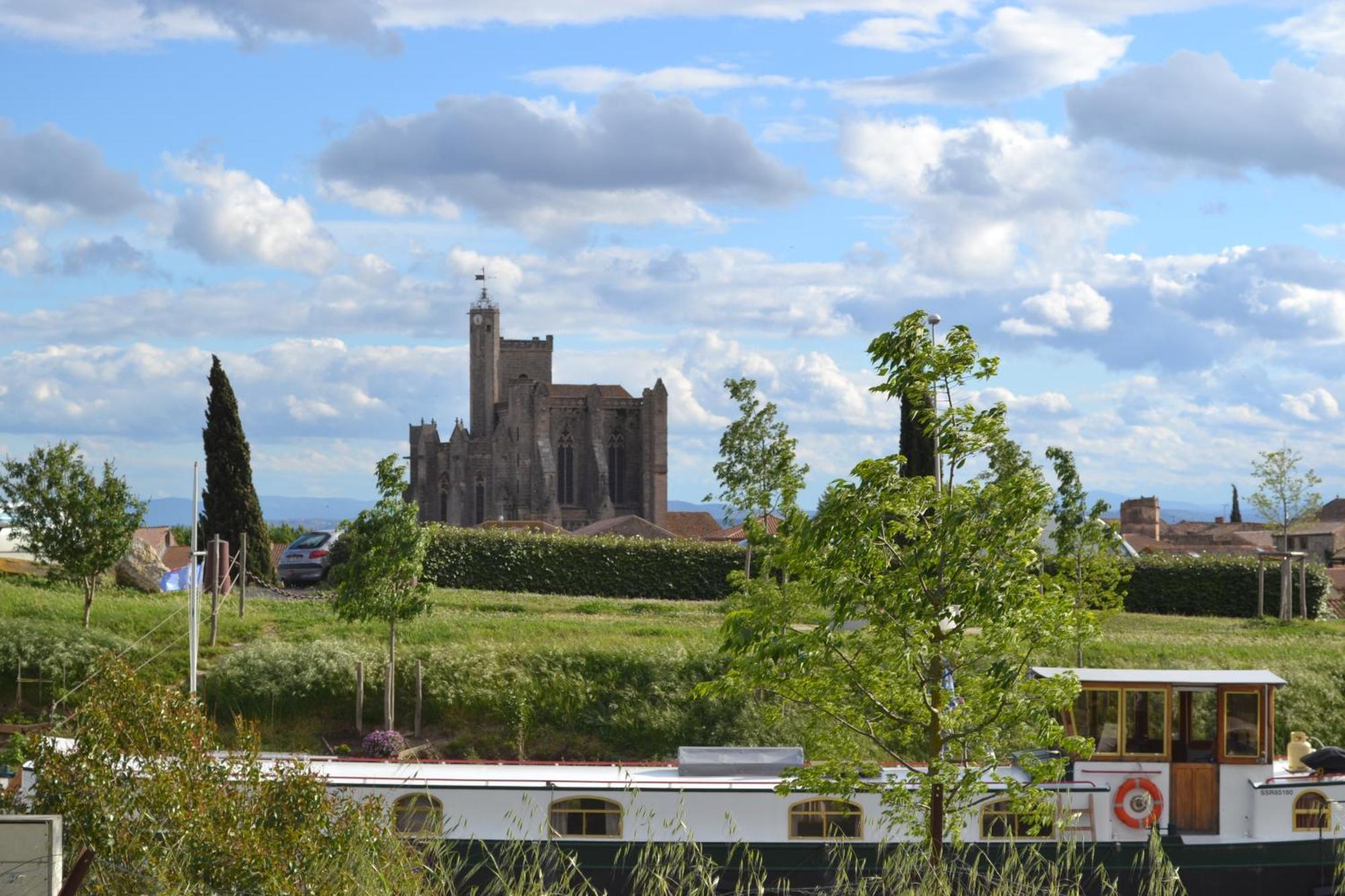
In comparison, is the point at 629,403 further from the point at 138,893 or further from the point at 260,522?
the point at 138,893

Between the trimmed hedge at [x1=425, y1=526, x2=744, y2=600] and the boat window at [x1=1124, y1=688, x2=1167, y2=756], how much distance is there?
82.6ft

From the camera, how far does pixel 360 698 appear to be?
1115 inches

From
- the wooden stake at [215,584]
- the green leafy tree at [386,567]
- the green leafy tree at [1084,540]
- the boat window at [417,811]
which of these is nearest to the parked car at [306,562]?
the wooden stake at [215,584]

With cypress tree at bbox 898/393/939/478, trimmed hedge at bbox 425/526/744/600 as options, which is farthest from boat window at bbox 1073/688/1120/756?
trimmed hedge at bbox 425/526/744/600

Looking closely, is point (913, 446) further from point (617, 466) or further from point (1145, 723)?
point (617, 466)

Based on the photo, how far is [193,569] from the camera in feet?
77.3

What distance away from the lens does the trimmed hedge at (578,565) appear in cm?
4581

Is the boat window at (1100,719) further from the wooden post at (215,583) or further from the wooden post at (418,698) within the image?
the wooden post at (215,583)

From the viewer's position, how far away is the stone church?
11281 cm

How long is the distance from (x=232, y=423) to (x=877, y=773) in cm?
3267

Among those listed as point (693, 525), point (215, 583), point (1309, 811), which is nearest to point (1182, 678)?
point (1309, 811)

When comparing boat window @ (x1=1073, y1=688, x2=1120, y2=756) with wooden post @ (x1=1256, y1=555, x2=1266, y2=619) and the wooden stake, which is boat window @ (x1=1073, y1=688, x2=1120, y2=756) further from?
wooden post @ (x1=1256, y1=555, x2=1266, y2=619)

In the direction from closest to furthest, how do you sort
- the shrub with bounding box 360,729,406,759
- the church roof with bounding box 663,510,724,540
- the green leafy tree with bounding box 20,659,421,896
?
the green leafy tree with bounding box 20,659,421,896, the shrub with bounding box 360,729,406,759, the church roof with bounding box 663,510,724,540

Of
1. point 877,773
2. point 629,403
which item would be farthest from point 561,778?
point 629,403
